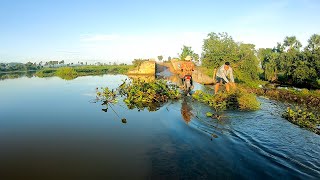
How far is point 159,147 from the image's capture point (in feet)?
24.6

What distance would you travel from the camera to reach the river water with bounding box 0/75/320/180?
5867 mm

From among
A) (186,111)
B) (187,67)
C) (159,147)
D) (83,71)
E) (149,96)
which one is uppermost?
(187,67)

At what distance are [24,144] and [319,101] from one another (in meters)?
15.1

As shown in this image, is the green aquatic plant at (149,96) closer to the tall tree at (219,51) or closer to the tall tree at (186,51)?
the tall tree at (219,51)

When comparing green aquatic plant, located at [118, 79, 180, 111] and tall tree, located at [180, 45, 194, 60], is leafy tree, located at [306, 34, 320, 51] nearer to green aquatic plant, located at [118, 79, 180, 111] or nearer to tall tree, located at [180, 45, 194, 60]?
tall tree, located at [180, 45, 194, 60]

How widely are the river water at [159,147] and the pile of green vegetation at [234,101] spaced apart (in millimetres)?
655

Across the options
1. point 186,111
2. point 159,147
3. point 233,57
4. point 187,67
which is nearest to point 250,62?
point 233,57

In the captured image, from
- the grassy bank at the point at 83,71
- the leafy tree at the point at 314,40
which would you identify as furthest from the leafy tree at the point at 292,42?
the grassy bank at the point at 83,71

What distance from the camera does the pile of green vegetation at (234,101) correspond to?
12.6 metres

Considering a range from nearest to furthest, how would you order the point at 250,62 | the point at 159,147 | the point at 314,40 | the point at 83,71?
the point at 159,147
the point at 250,62
the point at 314,40
the point at 83,71

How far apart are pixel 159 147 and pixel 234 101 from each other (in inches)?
278

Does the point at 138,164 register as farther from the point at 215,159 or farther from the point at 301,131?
the point at 301,131

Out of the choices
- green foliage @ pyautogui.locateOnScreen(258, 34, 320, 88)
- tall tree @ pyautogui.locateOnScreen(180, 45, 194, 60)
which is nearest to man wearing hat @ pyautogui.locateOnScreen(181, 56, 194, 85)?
green foliage @ pyautogui.locateOnScreen(258, 34, 320, 88)

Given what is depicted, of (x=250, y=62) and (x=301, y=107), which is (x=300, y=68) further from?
(x=301, y=107)
